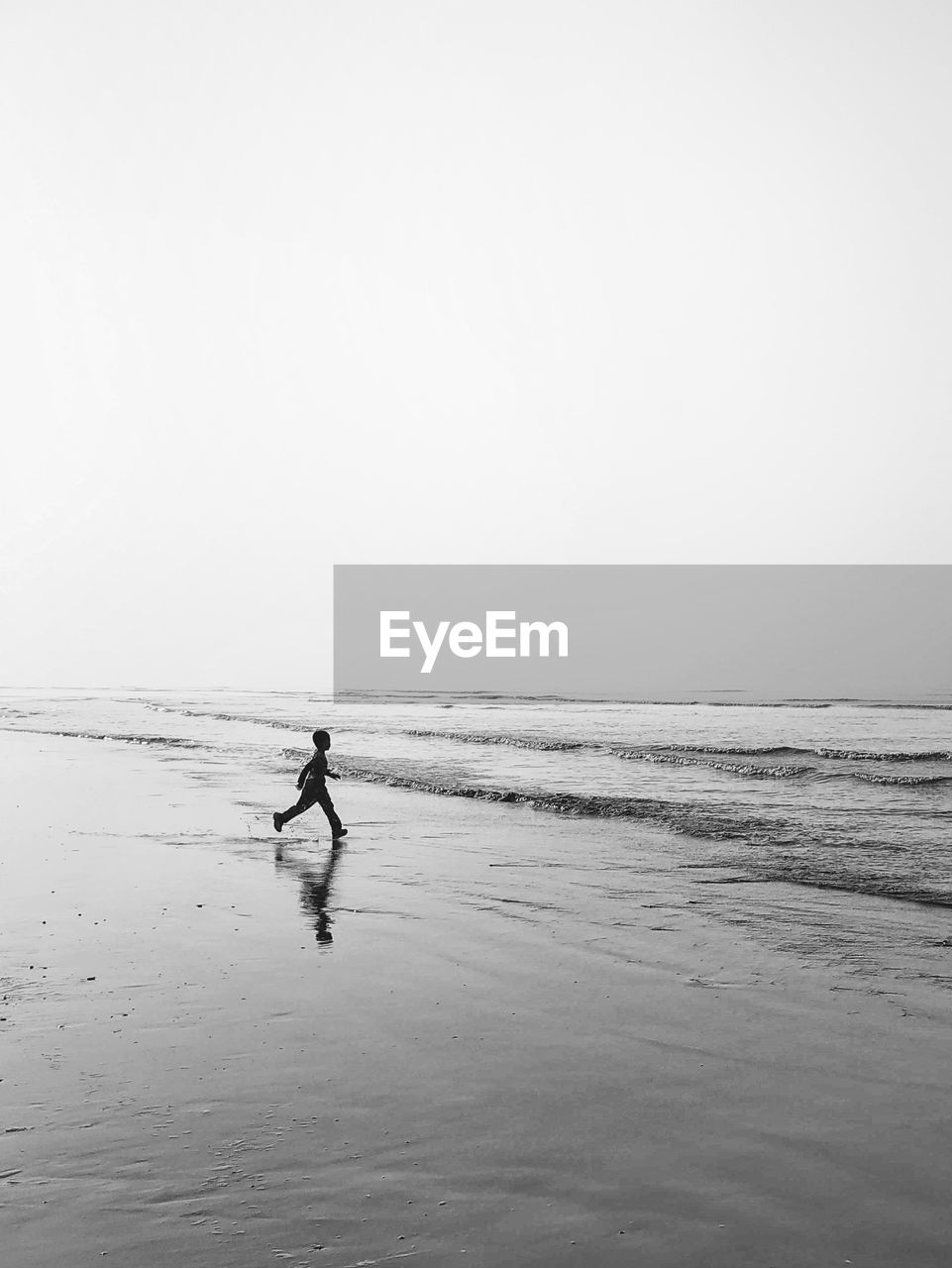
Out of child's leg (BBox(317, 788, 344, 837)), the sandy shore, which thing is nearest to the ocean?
the sandy shore

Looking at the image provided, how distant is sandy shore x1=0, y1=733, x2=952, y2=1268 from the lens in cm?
470

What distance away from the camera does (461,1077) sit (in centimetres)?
650

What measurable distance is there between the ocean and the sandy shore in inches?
154

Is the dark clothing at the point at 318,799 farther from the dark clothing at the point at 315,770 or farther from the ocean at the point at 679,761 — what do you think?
the ocean at the point at 679,761

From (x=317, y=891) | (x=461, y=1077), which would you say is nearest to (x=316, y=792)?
(x=317, y=891)

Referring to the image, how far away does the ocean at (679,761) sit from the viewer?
54.7 ft

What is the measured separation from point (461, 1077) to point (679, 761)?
996 inches

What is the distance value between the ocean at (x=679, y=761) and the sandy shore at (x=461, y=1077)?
391cm

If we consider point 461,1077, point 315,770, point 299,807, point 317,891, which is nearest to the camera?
point 461,1077

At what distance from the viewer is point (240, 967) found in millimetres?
8992

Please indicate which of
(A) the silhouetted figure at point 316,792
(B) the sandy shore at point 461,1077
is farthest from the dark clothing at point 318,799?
(B) the sandy shore at point 461,1077

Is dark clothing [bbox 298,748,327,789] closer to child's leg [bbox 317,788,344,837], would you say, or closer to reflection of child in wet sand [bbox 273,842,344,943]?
child's leg [bbox 317,788,344,837]

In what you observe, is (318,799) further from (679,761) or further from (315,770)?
(679,761)

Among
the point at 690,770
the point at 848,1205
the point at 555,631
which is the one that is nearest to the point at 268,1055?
the point at 848,1205
